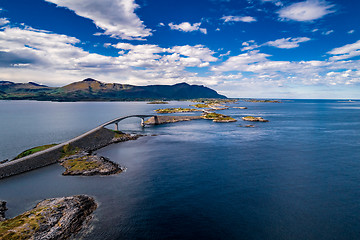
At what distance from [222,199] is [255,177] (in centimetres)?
1581

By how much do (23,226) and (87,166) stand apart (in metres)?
29.4

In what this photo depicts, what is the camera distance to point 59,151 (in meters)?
69.4

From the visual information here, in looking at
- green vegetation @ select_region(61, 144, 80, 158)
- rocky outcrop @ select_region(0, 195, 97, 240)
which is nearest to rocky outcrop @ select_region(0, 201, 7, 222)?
rocky outcrop @ select_region(0, 195, 97, 240)

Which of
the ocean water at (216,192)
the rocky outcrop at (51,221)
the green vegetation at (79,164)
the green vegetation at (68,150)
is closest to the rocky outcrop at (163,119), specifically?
the ocean water at (216,192)

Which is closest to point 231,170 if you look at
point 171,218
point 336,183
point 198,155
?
point 198,155

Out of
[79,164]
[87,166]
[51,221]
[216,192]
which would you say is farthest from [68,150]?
[216,192]

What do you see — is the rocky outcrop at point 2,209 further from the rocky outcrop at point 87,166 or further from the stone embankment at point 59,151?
the stone embankment at point 59,151

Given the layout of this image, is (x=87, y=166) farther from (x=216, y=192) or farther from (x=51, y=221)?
(x=216, y=192)

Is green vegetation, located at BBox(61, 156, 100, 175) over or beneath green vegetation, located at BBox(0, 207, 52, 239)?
beneath

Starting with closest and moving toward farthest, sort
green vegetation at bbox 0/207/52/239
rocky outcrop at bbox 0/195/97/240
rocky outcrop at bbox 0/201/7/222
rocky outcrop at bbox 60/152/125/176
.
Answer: green vegetation at bbox 0/207/52/239 < rocky outcrop at bbox 0/195/97/240 < rocky outcrop at bbox 0/201/7/222 < rocky outcrop at bbox 60/152/125/176

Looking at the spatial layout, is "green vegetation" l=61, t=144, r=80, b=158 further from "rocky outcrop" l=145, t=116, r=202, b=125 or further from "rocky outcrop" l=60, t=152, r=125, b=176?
"rocky outcrop" l=145, t=116, r=202, b=125

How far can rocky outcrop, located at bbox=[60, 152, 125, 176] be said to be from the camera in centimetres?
5566

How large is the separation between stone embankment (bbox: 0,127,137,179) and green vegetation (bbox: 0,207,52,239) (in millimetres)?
29430

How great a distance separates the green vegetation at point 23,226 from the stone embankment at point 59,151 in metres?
29.4
